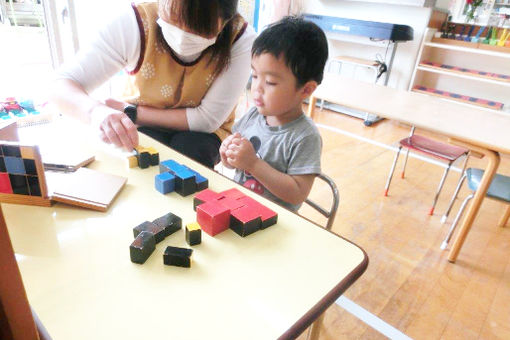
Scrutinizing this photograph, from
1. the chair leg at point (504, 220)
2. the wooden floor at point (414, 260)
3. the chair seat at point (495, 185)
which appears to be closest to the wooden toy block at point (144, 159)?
the wooden floor at point (414, 260)

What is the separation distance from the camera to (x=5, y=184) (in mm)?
645

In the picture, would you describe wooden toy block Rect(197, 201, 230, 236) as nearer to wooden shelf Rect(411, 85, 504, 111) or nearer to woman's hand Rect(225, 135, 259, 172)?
woman's hand Rect(225, 135, 259, 172)

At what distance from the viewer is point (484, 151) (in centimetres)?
152

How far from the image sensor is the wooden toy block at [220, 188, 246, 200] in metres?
0.70

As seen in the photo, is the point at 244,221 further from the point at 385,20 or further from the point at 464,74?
the point at 385,20

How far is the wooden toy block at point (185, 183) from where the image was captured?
726 millimetres

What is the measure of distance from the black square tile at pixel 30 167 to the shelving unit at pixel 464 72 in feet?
12.7

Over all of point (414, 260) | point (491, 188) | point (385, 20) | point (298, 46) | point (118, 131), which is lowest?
point (414, 260)

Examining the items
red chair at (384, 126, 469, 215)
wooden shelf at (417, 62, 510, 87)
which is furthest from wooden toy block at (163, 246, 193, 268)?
wooden shelf at (417, 62, 510, 87)

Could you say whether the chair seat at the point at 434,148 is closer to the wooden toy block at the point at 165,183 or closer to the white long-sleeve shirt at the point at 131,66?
the white long-sleeve shirt at the point at 131,66

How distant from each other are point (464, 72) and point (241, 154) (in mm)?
3537

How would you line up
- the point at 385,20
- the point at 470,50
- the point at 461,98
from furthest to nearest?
the point at 385,20 < the point at 461,98 < the point at 470,50

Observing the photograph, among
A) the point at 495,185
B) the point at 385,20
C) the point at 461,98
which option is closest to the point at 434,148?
the point at 495,185

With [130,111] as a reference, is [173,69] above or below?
above
